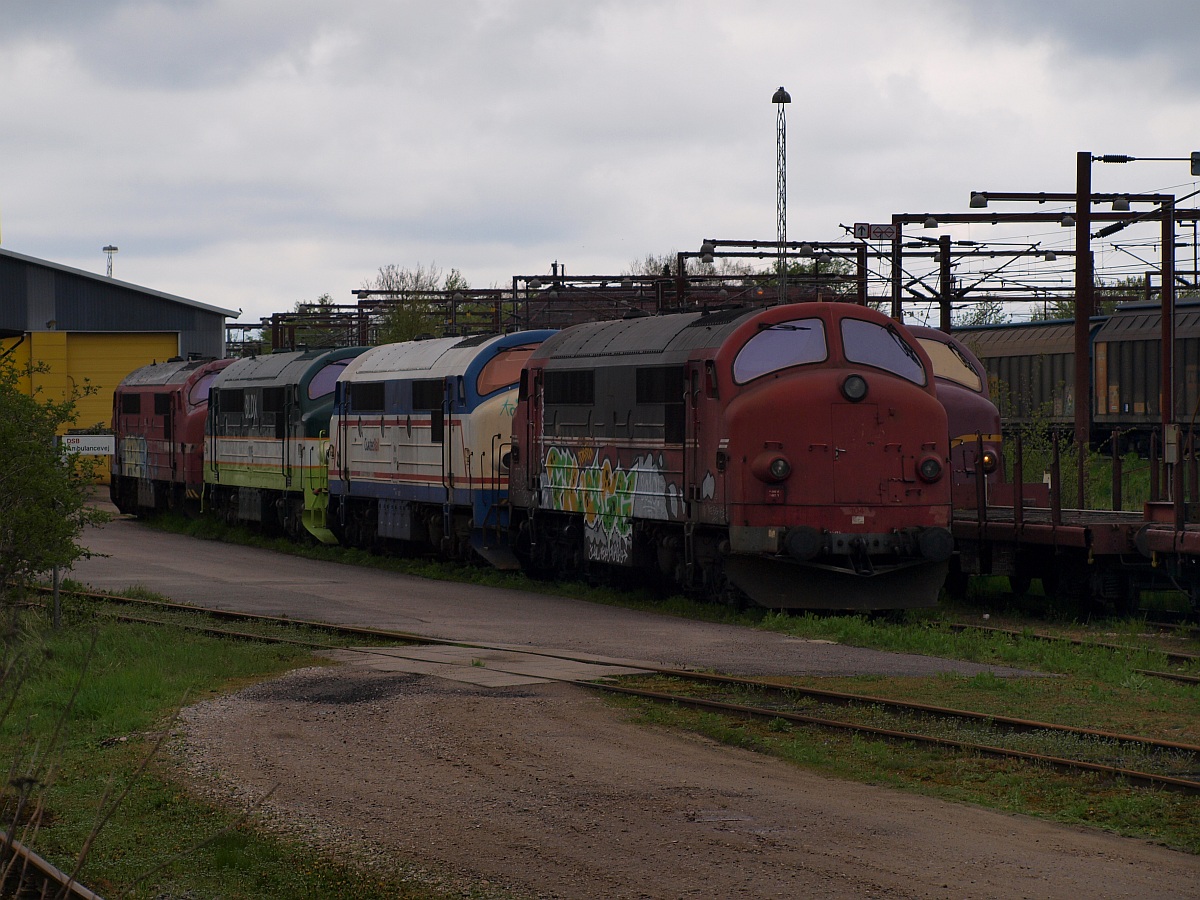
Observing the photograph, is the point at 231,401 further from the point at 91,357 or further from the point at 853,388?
the point at 91,357

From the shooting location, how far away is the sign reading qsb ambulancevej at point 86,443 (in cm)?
1937

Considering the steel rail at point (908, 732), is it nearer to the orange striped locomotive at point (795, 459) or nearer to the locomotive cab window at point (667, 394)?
the orange striped locomotive at point (795, 459)

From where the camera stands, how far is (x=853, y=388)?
1777 centimetres

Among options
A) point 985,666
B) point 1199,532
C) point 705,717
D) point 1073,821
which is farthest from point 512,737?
point 1199,532

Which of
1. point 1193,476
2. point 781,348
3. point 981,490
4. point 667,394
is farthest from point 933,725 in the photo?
point 1193,476

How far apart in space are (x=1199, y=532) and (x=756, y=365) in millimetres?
5282

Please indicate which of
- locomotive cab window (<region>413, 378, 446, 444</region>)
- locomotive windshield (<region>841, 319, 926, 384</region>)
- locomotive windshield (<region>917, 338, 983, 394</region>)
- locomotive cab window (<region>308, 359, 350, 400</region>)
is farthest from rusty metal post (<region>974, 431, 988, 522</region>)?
locomotive cab window (<region>308, 359, 350, 400</region>)

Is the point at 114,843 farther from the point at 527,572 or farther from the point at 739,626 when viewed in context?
the point at 527,572

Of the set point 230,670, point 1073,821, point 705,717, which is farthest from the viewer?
point 230,670

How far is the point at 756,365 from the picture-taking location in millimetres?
17953

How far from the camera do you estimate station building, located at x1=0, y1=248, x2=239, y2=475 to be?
5100cm

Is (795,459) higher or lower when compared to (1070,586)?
higher

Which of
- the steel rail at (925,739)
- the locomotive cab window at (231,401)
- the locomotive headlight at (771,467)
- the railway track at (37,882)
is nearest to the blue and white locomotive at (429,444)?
the locomotive cab window at (231,401)

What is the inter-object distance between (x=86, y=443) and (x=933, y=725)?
13.1m
